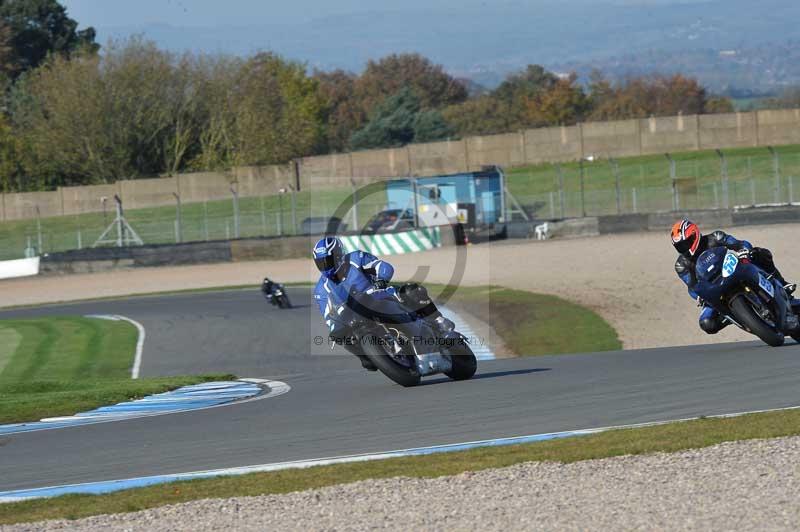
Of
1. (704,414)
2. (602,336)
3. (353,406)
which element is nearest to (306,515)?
(704,414)

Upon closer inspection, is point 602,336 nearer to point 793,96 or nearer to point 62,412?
point 62,412

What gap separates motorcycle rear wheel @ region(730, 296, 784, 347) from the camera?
12.6 meters

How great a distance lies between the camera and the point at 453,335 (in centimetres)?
1241

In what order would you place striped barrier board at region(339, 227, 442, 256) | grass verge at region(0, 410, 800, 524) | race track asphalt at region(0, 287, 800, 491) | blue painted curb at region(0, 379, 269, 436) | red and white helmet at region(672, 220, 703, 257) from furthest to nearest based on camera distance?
Result: 1. striped barrier board at region(339, 227, 442, 256)
2. red and white helmet at region(672, 220, 703, 257)
3. blue painted curb at region(0, 379, 269, 436)
4. race track asphalt at region(0, 287, 800, 491)
5. grass verge at region(0, 410, 800, 524)

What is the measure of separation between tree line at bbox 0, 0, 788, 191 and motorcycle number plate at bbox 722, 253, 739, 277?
62006 mm

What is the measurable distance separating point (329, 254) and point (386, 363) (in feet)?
4.11

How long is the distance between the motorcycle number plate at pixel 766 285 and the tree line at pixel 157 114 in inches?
2443

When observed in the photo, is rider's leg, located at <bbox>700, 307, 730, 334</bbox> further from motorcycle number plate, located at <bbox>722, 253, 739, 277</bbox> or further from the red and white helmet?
motorcycle number plate, located at <bbox>722, 253, 739, 277</bbox>

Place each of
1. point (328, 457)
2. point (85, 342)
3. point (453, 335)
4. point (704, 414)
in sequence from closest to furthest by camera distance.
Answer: point (328, 457) < point (704, 414) < point (453, 335) < point (85, 342)

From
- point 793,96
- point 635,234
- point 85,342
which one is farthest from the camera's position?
point 793,96

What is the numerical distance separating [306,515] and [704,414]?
359cm

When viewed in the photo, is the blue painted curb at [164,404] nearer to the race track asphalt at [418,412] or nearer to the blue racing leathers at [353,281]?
the race track asphalt at [418,412]

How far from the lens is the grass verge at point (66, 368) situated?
1362 centimetres

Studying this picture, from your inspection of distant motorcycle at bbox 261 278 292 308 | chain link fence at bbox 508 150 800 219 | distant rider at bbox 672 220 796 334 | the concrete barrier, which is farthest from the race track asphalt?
the concrete barrier
